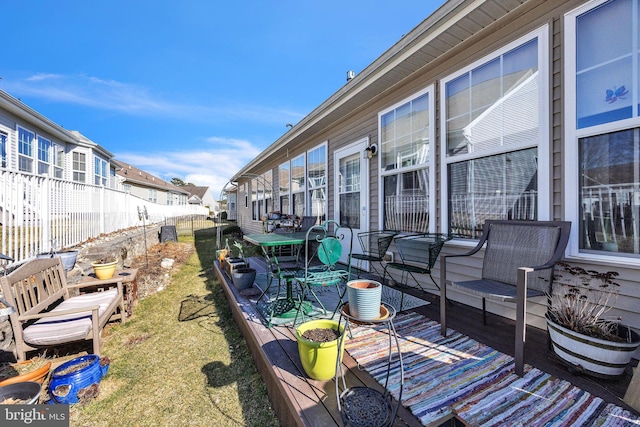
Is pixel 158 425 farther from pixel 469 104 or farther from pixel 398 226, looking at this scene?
pixel 469 104

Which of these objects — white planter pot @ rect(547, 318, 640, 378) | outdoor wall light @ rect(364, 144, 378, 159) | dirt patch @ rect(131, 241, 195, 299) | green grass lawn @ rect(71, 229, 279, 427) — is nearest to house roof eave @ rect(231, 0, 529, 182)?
outdoor wall light @ rect(364, 144, 378, 159)

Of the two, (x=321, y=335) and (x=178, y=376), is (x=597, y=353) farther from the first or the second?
(x=178, y=376)

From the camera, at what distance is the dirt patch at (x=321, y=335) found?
5.90 feet

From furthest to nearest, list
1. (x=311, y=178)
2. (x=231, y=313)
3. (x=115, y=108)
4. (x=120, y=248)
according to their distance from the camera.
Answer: (x=115, y=108), (x=311, y=178), (x=120, y=248), (x=231, y=313)

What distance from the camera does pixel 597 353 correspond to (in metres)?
1.60

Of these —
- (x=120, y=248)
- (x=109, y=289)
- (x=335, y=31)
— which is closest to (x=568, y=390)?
(x=109, y=289)

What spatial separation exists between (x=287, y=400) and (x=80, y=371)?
1.74m

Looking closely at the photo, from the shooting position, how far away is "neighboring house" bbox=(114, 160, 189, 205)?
55.8 ft

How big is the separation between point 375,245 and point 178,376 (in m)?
2.88

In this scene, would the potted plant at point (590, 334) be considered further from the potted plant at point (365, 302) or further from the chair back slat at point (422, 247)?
the potted plant at point (365, 302)

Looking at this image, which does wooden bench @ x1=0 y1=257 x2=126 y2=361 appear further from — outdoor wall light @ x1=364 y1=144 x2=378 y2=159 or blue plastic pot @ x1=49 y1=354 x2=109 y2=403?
outdoor wall light @ x1=364 y1=144 x2=378 y2=159

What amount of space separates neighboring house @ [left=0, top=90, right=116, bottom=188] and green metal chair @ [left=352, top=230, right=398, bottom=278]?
651 cm

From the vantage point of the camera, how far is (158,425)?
1.84m

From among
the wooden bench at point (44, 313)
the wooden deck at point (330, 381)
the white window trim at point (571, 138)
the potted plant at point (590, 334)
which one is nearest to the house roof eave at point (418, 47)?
the white window trim at point (571, 138)
